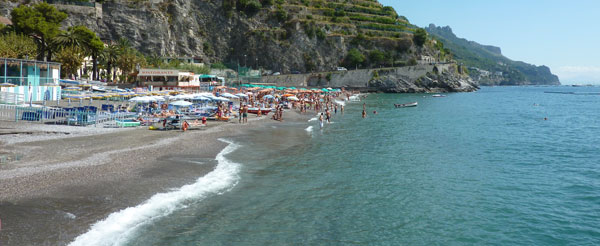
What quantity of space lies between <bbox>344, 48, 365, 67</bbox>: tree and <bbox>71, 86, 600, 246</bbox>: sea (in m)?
92.2

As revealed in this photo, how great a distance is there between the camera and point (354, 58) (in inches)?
4596

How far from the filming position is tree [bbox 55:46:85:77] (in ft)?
178

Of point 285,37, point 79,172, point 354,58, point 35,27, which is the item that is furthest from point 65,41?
point 354,58

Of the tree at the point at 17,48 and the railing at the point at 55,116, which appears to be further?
the tree at the point at 17,48

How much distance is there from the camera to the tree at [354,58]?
11694 cm

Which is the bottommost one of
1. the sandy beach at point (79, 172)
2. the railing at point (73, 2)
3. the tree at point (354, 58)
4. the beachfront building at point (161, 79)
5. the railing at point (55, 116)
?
the sandy beach at point (79, 172)

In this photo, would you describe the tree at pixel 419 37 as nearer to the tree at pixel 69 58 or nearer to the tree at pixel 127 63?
the tree at pixel 127 63

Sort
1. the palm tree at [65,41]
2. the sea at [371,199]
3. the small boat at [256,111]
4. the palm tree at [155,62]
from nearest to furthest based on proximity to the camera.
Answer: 1. the sea at [371,199]
2. the small boat at [256,111]
3. the palm tree at [65,41]
4. the palm tree at [155,62]

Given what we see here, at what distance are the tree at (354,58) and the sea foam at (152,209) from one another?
103060 millimetres

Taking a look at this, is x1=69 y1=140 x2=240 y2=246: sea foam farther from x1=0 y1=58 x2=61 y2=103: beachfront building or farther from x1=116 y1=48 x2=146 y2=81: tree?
x1=116 y1=48 x2=146 y2=81: tree

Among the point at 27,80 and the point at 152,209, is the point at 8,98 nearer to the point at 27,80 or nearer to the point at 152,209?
the point at 27,80

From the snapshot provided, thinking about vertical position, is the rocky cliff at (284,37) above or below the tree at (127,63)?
above

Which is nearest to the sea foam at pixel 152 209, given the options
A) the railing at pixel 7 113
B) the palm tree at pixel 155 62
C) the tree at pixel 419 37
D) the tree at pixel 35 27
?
the railing at pixel 7 113

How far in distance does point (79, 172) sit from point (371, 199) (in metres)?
10.8
